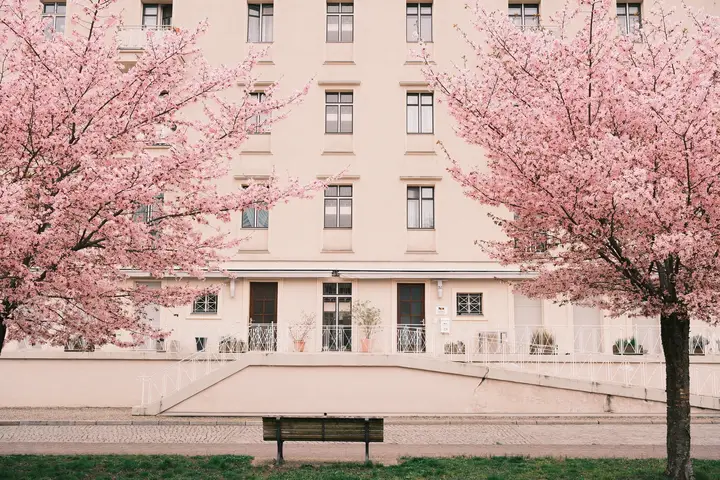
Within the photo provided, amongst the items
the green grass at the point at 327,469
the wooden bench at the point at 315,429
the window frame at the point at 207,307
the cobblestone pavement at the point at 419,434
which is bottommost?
the cobblestone pavement at the point at 419,434

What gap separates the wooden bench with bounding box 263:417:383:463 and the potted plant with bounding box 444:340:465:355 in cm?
1185

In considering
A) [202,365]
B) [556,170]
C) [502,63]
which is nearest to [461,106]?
[502,63]

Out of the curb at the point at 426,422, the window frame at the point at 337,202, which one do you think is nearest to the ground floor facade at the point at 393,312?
the window frame at the point at 337,202

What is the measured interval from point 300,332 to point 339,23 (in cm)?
1180

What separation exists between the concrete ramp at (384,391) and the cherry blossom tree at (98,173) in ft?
28.9

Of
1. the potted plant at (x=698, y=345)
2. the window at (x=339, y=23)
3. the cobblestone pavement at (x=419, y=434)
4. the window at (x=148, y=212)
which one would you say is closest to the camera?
the window at (x=148, y=212)

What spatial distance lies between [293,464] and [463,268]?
1484 centimetres

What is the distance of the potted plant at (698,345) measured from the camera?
22.4m

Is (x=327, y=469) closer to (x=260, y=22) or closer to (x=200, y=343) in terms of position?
(x=200, y=343)

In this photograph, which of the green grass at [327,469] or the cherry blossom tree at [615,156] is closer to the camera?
the cherry blossom tree at [615,156]

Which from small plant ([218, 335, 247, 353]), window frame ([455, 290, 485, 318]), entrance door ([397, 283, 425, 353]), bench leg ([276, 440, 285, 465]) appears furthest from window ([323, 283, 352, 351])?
bench leg ([276, 440, 285, 465])

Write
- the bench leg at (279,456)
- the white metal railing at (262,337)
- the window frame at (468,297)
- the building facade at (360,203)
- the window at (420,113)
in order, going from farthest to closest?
the window at (420,113), the window frame at (468,297), the building facade at (360,203), the white metal railing at (262,337), the bench leg at (279,456)

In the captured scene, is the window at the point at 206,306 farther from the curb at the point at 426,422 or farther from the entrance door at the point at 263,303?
the curb at the point at 426,422

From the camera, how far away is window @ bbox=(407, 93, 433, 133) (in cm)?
2711
